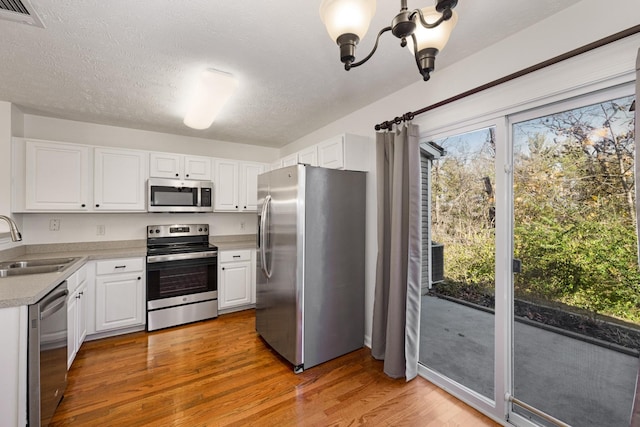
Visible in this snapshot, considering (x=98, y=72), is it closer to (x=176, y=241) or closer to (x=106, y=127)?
(x=106, y=127)

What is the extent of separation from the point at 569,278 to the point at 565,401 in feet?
2.39

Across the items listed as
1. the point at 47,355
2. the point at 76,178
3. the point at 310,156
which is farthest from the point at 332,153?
the point at 76,178

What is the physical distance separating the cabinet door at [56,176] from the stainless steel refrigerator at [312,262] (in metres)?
2.08

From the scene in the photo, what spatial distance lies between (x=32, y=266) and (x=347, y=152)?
3037 mm

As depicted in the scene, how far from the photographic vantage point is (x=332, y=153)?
2.84 meters

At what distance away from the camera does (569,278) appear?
1614 millimetres

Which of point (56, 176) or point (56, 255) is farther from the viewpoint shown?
point (56, 255)

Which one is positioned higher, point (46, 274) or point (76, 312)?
point (46, 274)

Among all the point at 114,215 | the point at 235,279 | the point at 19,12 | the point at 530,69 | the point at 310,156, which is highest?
the point at 19,12

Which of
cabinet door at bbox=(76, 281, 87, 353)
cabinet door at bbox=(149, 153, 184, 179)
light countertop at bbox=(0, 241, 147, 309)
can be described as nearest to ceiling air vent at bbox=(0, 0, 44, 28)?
light countertop at bbox=(0, 241, 147, 309)

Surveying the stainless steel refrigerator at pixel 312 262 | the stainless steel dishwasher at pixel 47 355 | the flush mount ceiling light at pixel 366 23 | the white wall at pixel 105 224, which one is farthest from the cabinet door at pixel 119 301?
the flush mount ceiling light at pixel 366 23

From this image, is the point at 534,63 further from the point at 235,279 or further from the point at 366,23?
the point at 235,279

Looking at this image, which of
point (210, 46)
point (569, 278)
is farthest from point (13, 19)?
point (569, 278)

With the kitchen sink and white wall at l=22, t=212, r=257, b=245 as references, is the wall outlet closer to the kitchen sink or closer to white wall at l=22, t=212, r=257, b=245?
white wall at l=22, t=212, r=257, b=245
